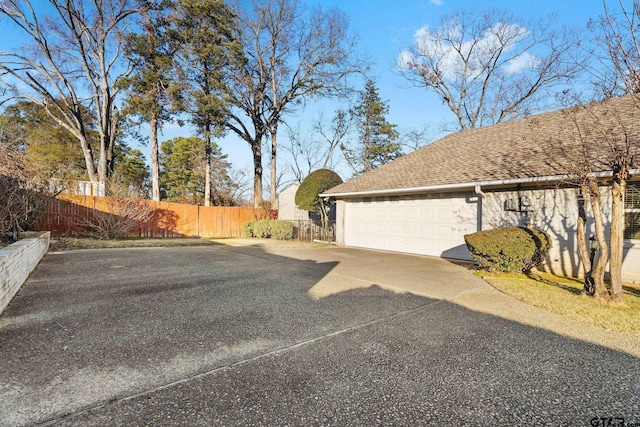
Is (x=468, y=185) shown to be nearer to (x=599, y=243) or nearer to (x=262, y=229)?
(x=599, y=243)

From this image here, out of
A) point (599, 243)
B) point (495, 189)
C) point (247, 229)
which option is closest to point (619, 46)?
point (599, 243)

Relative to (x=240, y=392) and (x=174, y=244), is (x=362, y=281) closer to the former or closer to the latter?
(x=240, y=392)

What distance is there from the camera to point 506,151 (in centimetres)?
883

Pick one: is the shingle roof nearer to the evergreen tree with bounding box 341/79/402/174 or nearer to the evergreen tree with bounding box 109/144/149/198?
the evergreen tree with bounding box 341/79/402/174

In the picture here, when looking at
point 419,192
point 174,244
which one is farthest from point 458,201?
point 174,244

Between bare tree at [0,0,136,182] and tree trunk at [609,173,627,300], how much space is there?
62.5 ft

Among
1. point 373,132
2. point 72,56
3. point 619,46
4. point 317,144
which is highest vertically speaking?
point 72,56

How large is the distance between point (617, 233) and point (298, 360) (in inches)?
192

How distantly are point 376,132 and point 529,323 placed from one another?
2356 cm

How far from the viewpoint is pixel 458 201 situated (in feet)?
28.9

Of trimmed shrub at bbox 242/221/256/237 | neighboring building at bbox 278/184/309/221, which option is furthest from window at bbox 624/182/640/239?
→ neighboring building at bbox 278/184/309/221

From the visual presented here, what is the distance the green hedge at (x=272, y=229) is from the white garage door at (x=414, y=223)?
3.48 m

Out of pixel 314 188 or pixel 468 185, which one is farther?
pixel 314 188

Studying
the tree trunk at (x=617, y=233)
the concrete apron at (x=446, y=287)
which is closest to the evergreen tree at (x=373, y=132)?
the concrete apron at (x=446, y=287)
